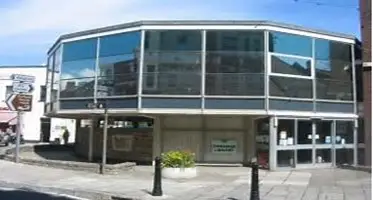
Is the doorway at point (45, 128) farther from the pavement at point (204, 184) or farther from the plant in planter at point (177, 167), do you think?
the plant in planter at point (177, 167)

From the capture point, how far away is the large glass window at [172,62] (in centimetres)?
2292

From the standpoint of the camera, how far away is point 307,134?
80.1 feet

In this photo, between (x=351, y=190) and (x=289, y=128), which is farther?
(x=289, y=128)

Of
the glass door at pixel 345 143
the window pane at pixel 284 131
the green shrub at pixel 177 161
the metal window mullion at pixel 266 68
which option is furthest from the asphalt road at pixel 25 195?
the glass door at pixel 345 143

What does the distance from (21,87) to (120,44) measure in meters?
4.72

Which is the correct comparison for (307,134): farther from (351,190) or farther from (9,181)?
(9,181)

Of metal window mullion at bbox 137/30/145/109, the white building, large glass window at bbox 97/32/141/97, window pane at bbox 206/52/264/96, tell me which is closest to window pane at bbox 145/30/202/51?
metal window mullion at bbox 137/30/145/109

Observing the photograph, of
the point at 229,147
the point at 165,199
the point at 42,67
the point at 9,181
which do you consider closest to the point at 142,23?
the point at 229,147

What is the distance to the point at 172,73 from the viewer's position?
2297 cm

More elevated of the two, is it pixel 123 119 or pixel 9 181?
pixel 123 119

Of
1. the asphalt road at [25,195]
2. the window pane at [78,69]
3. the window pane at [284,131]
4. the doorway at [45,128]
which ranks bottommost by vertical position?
the asphalt road at [25,195]

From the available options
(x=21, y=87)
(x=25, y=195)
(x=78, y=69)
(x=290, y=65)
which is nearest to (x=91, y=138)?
(x=78, y=69)

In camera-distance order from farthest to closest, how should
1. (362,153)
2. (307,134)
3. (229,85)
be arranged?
1. (362,153)
2. (307,134)
3. (229,85)

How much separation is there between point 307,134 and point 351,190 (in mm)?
7941
